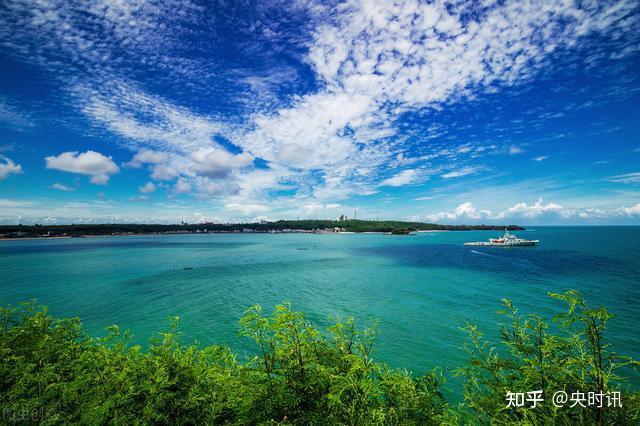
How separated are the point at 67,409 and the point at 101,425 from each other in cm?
119

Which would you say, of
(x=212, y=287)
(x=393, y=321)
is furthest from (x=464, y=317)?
(x=212, y=287)

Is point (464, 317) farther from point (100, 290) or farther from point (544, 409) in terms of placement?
point (100, 290)
